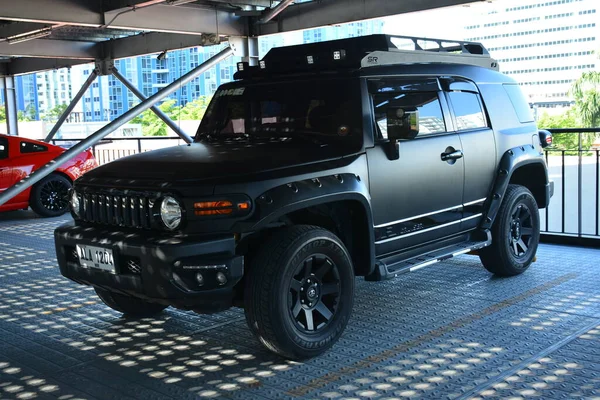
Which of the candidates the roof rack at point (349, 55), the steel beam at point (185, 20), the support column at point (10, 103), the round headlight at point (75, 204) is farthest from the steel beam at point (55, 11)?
the support column at point (10, 103)

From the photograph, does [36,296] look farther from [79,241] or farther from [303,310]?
[303,310]

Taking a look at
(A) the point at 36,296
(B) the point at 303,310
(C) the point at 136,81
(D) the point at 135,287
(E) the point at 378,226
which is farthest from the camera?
(C) the point at 136,81

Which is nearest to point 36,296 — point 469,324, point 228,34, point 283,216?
point 283,216

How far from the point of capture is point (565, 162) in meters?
10.5

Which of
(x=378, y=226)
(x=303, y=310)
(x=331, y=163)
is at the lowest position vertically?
(x=303, y=310)

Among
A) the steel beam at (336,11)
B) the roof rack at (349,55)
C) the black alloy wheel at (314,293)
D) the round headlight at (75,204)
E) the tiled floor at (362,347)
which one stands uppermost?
the steel beam at (336,11)

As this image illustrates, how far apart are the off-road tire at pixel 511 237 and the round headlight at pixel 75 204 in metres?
3.74

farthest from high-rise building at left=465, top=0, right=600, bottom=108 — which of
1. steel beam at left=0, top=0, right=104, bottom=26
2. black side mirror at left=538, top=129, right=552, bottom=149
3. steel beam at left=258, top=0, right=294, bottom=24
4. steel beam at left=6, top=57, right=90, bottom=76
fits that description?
steel beam at left=6, top=57, right=90, bottom=76

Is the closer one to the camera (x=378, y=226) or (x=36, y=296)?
(x=378, y=226)

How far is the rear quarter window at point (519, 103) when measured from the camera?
679 cm

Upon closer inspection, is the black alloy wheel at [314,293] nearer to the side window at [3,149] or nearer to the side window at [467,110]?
the side window at [467,110]

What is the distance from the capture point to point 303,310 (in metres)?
4.64

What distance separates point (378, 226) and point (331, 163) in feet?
2.25

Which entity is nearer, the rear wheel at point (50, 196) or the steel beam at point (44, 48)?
the rear wheel at point (50, 196)
